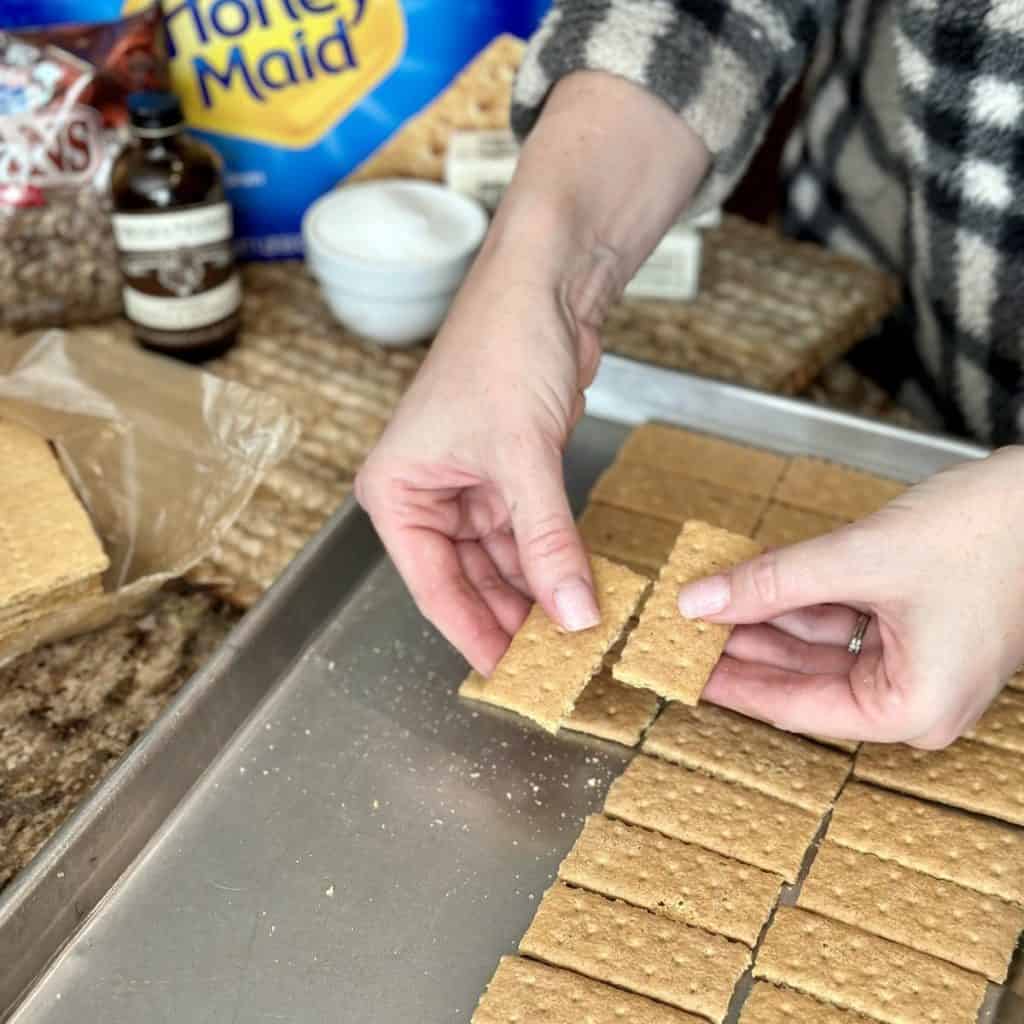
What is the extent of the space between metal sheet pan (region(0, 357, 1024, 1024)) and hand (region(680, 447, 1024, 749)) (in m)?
0.20

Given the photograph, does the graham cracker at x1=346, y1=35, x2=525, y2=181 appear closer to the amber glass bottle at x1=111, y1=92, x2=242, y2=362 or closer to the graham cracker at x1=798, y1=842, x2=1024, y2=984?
the amber glass bottle at x1=111, y1=92, x2=242, y2=362

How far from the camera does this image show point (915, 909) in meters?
0.96

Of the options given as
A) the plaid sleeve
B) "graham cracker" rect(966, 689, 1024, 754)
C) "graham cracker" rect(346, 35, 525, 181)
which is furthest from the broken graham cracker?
"graham cracker" rect(346, 35, 525, 181)

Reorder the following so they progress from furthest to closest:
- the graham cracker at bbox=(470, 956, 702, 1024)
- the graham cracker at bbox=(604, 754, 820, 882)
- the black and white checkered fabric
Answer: the black and white checkered fabric → the graham cracker at bbox=(604, 754, 820, 882) → the graham cracker at bbox=(470, 956, 702, 1024)

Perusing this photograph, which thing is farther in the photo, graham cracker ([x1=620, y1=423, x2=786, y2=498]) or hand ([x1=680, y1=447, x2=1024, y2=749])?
graham cracker ([x1=620, y1=423, x2=786, y2=498])

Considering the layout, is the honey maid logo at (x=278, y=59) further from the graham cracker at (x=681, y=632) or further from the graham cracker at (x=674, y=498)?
the graham cracker at (x=681, y=632)

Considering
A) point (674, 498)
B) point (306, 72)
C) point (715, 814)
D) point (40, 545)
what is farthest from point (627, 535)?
point (306, 72)

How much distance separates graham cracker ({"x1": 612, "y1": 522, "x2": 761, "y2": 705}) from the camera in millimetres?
1013

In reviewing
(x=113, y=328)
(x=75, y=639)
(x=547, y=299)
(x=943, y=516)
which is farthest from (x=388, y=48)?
(x=943, y=516)

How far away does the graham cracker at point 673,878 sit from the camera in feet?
3.14

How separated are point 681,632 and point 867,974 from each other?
0.29m

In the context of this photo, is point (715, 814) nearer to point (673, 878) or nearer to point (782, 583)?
point (673, 878)

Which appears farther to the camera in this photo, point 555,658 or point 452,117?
point 452,117

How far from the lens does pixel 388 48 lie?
1.48 meters
